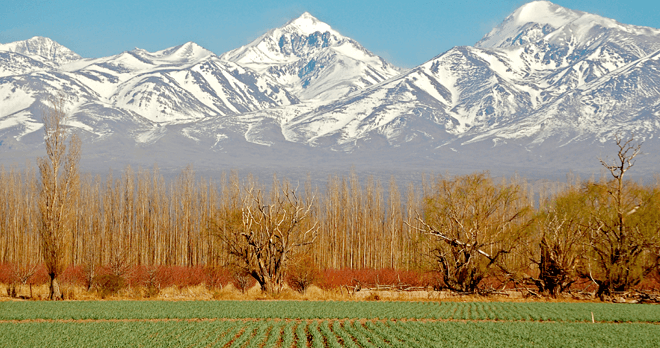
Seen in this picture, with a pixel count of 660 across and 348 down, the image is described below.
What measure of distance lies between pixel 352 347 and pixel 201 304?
42.7 feet

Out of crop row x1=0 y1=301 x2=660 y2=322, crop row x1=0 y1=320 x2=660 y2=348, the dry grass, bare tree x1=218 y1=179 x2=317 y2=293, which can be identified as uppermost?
bare tree x1=218 y1=179 x2=317 y2=293

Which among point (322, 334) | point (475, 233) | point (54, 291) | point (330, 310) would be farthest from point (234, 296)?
point (322, 334)

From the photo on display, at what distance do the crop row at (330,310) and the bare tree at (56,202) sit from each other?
295cm

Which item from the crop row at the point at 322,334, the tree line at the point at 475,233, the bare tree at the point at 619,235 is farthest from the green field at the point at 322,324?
the tree line at the point at 475,233

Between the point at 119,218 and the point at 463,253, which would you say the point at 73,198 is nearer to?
the point at 463,253

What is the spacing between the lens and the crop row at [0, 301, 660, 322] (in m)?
23.9

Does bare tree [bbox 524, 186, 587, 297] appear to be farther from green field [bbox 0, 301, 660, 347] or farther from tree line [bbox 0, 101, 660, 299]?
green field [bbox 0, 301, 660, 347]

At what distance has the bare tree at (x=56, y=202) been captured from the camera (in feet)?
98.7

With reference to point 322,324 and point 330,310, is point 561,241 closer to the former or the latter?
point 330,310

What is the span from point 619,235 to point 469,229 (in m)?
8.21

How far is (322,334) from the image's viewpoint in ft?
65.1

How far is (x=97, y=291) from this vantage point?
33688 millimetres

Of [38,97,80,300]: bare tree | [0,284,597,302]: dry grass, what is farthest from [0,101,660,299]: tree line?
[0,284,597,302]: dry grass

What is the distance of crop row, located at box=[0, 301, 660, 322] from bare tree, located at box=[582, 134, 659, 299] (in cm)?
316
